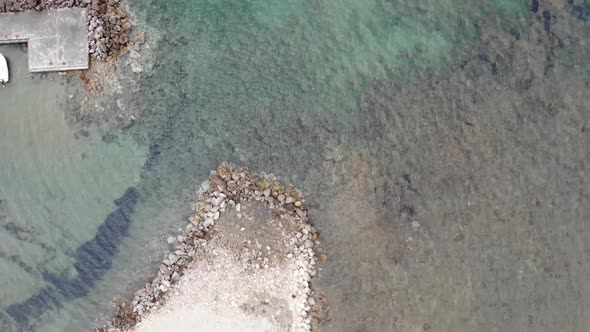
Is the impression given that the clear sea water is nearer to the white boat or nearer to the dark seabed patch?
the dark seabed patch

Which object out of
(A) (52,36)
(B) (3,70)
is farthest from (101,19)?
(B) (3,70)

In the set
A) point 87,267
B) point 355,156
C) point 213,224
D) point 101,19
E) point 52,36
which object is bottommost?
point 87,267

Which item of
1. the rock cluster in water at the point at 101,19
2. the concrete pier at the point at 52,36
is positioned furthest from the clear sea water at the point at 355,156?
the rock cluster in water at the point at 101,19

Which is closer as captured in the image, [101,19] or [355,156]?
[355,156]

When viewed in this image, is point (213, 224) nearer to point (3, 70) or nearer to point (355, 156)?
point (355, 156)

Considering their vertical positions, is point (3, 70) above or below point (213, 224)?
above
